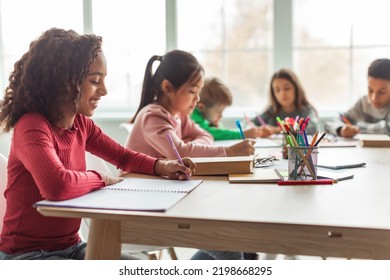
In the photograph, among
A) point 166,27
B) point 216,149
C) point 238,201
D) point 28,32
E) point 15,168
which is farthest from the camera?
point 28,32

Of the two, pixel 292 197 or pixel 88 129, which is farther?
pixel 88 129

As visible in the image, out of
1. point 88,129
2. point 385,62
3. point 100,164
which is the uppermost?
point 385,62

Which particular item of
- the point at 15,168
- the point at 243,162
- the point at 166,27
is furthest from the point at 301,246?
the point at 166,27

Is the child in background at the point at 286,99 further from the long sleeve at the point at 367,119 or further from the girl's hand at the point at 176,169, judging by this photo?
the girl's hand at the point at 176,169

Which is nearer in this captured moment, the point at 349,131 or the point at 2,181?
the point at 2,181

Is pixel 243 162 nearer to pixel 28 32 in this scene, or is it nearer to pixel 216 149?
pixel 216 149

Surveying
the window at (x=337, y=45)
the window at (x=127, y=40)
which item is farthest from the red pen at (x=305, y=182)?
the window at (x=127, y=40)

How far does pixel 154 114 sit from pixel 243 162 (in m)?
0.46

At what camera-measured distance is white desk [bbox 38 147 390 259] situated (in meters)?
0.82

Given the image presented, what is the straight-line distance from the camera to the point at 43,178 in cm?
99

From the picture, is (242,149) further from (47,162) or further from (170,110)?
(47,162)

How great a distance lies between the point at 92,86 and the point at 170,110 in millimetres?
590

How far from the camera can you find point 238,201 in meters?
0.99

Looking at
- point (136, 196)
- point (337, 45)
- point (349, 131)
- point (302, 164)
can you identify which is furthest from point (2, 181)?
point (337, 45)
